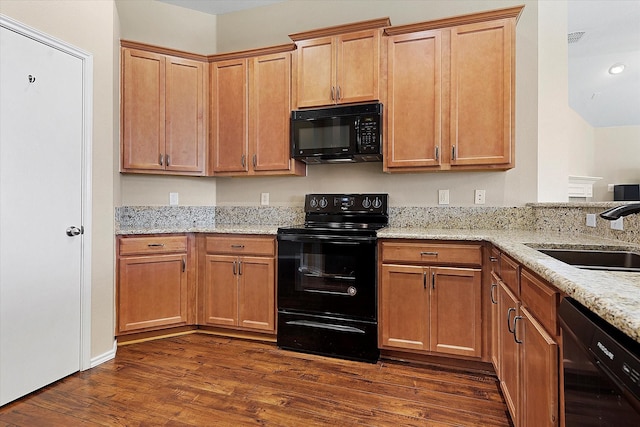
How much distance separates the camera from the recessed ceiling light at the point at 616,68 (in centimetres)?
463

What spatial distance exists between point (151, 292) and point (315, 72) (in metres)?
2.19

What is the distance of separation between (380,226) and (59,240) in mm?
2206

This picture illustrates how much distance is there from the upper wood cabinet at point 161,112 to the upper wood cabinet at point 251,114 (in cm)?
14

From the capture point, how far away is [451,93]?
2566mm

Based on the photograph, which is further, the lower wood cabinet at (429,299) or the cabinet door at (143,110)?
the cabinet door at (143,110)

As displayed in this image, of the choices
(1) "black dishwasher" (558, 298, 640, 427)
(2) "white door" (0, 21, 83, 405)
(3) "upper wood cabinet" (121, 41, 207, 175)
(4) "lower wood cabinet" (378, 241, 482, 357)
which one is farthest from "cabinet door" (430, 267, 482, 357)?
(2) "white door" (0, 21, 83, 405)

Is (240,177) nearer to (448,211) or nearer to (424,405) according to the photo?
(448,211)

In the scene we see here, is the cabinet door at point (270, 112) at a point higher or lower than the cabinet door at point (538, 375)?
higher

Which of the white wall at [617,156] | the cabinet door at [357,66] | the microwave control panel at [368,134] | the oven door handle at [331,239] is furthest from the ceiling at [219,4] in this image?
the white wall at [617,156]

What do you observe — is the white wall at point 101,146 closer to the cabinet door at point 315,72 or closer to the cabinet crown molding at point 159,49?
the cabinet crown molding at point 159,49

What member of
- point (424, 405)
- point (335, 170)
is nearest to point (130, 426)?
point (424, 405)

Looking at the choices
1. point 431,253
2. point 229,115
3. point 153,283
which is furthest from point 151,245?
point 431,253

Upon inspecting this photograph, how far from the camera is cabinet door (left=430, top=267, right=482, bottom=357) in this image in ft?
7.44

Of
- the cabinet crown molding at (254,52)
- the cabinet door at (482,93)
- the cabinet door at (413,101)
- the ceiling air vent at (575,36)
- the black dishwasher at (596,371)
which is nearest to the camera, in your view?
the black dishwasher at (596,371)
